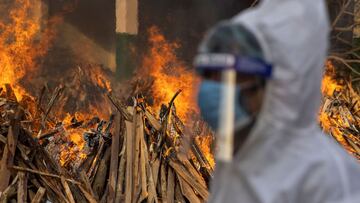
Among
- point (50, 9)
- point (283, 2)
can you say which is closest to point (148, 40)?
point (50, 9)

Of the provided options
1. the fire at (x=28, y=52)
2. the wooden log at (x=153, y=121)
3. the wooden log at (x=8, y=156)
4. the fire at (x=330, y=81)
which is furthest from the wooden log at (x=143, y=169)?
the fire at (x=330, y=81)

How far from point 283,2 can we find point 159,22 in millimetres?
6406

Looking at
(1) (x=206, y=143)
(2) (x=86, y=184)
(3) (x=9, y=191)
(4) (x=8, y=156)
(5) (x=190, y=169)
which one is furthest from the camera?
(1) (x=206, y=143)

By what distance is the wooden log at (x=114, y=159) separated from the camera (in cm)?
421

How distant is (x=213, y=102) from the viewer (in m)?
1.34

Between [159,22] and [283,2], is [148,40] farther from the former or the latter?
[283,2]

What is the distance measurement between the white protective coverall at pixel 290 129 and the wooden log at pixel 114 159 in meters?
2.95

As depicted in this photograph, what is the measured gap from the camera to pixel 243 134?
4.43 ft

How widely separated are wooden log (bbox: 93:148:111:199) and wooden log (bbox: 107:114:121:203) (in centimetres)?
9

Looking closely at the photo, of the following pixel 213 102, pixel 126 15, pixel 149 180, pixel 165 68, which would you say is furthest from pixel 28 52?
pixel 213 102

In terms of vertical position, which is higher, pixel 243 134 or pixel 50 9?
pixel 50 9

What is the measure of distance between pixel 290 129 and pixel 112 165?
3189 millimetres

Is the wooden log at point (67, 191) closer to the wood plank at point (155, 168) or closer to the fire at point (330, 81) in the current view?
the wood plank at point (155, 168)

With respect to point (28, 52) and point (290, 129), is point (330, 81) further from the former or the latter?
point (290, 129)
